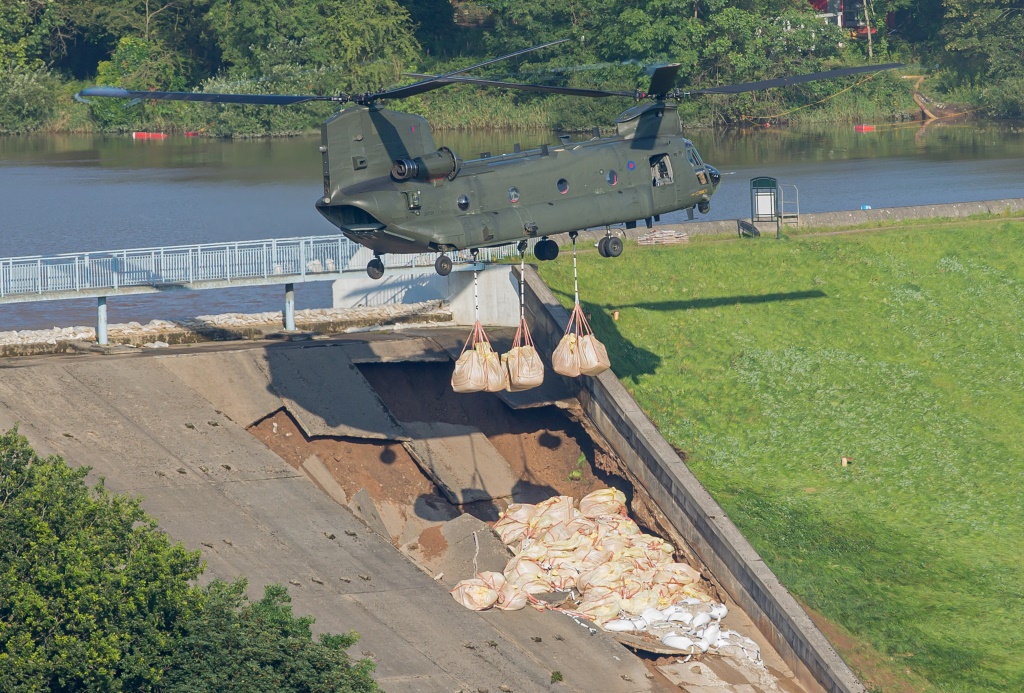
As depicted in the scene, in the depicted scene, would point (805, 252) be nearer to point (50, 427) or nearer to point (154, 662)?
point (50, 427)

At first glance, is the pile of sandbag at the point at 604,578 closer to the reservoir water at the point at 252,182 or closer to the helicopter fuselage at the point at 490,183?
the helicopter fuselage at the point at 490,183

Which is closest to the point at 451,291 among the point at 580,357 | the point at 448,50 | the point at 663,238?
the point at 663,238

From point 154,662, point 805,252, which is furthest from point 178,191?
point 154,662

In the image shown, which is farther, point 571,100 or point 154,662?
point 571,100

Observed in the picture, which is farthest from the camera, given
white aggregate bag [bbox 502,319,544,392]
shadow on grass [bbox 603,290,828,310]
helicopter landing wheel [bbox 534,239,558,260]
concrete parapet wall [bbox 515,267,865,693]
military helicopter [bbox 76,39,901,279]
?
shadow on grass [bbox 603,290,828,310]

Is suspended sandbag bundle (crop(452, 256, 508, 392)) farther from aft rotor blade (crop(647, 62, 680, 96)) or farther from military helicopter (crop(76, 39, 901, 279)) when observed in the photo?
aft rotor blade (crop(647, 62, 680, 96))

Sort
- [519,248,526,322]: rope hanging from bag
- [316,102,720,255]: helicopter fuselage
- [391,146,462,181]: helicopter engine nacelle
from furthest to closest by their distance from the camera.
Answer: [519,248,526,322]: rope hanging from bag
[391,146,462,181]: helicopter engine nacelle
[316,102,720,255]: helicopter fuselage

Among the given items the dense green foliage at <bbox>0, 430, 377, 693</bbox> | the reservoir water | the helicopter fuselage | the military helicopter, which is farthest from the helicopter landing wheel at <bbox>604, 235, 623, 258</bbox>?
the reservoir water
